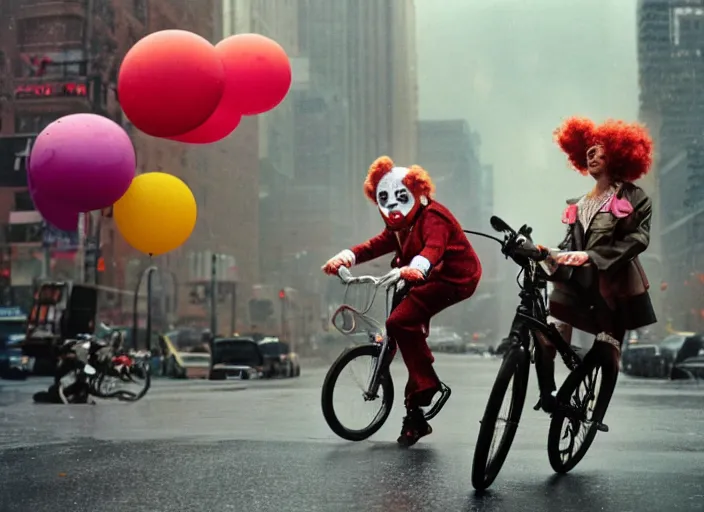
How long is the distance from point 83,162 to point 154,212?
73 centimetres

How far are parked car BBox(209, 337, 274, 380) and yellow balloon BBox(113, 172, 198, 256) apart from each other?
5.49 m

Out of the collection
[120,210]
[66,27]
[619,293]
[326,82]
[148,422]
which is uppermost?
[66,27]

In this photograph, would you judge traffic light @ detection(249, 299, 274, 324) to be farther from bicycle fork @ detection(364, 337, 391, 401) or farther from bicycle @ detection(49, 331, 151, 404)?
bicycle fork @ detection(364, 337, 391, 401)

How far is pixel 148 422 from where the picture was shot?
7109 mm

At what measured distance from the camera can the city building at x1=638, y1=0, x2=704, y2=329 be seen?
10430 mm

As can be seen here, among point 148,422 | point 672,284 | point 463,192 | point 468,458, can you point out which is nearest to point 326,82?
point 463,192

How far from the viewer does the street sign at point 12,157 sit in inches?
598

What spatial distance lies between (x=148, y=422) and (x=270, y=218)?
31.4ft

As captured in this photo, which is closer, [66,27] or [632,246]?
[632,246]

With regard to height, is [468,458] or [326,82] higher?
[326,82]

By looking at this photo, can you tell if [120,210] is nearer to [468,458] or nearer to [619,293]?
[468,458]

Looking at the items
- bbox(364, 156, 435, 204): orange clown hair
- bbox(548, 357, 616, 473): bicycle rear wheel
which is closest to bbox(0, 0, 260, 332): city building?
bbox(364, 156, 435, 204): orange clown hair

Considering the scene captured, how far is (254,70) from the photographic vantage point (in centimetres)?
763

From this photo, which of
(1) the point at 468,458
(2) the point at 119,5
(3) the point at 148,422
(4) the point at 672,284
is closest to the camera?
(1) the point at 468,458
